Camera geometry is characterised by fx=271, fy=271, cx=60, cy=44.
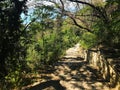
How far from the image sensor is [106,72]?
13.2 meters

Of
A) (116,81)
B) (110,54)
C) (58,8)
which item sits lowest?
(116,81)

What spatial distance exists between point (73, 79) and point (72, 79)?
5cm

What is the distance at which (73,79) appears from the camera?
13.5 meters

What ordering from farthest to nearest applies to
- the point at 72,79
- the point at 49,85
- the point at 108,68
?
the point at 72,79, the point at 108,68, the point at 49,85

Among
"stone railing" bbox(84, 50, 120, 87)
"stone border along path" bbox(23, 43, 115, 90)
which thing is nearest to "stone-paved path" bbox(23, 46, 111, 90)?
"stone border along path" bbox(23, 43, 115, 90)

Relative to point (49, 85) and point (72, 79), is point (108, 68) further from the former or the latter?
point (49, 85)

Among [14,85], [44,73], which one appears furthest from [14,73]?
[44,73]

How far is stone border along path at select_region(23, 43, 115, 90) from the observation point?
11.9m

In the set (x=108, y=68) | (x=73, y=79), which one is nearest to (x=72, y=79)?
(x=73, y=79)

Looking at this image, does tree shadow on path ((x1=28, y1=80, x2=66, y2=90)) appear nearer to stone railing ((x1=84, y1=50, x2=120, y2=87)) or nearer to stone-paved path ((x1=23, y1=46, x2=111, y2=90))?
stone-paved path ((x1=23, y1=46, x2=111, y2=90))

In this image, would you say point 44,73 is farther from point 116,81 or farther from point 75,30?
point 75,30

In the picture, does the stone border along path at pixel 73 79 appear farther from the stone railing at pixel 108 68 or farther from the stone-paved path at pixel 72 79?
the stone railing at pixel 108 68

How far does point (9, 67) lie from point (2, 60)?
2.28ft

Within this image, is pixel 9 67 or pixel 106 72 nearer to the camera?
pixel 9 67
